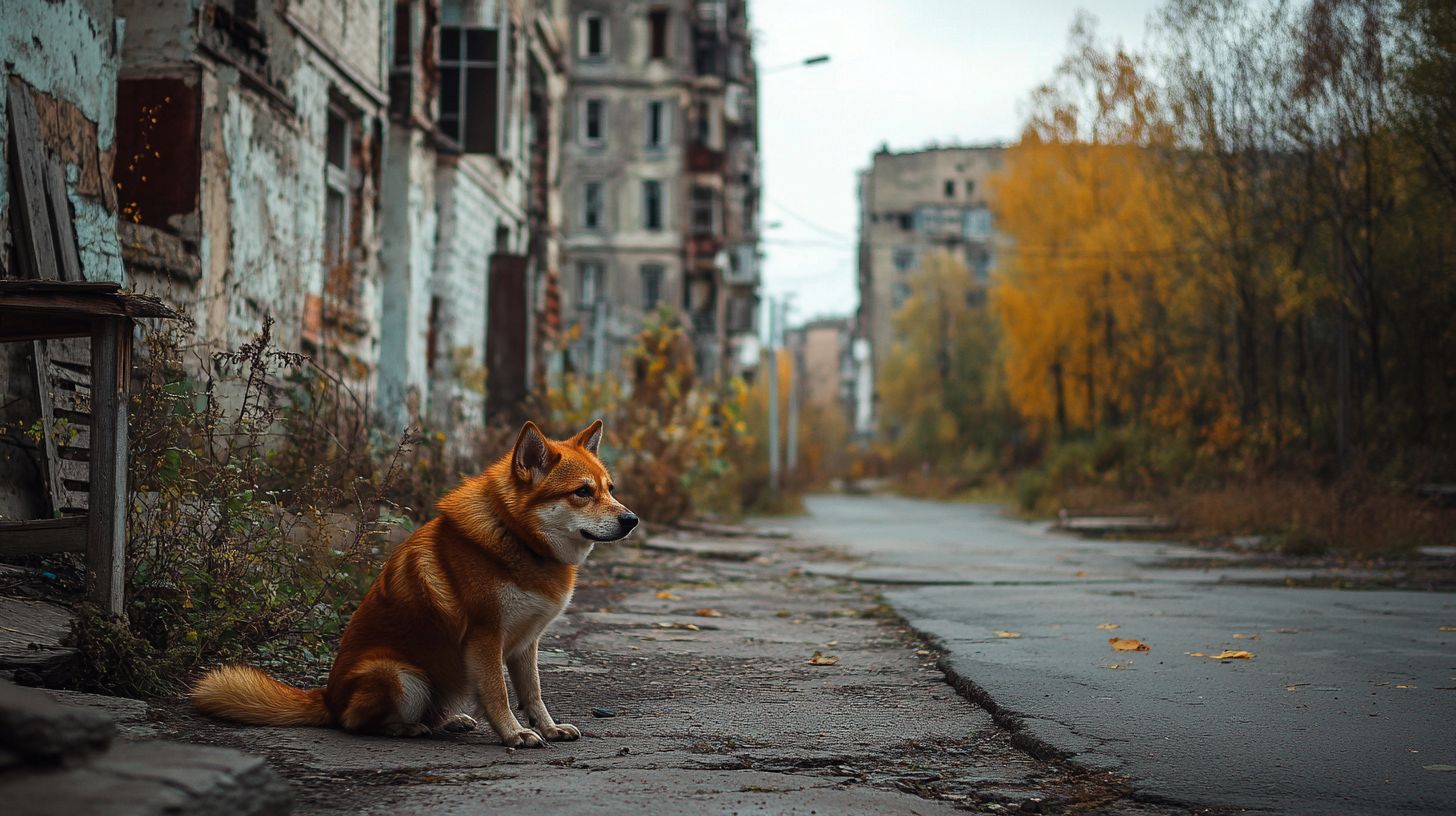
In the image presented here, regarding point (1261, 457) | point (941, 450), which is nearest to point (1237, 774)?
point (1261, 457)

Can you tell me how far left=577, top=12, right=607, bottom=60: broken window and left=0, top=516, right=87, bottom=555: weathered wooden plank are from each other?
3933 centimetres

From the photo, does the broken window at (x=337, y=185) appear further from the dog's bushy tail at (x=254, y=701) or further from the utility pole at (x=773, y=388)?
the utility pole at (x=773, y=388)

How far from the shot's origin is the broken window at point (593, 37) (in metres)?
42.1

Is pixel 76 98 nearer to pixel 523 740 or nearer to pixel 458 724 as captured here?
pixel 458 724

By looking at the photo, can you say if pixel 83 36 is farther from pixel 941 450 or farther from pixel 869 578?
pixel 941 450

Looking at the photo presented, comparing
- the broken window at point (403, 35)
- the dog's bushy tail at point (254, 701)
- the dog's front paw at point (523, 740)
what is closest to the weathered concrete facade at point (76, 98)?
the dog's bushy tail at point (254, 701)

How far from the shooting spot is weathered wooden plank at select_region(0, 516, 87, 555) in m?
4.67

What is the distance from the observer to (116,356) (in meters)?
4.61

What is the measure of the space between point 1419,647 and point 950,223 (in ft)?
215

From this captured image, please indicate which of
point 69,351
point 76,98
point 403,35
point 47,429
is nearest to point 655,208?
point 403,35

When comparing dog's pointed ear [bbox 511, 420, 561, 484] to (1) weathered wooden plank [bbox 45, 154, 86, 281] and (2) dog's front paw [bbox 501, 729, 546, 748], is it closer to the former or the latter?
(2) dog's front paw [bbox 501, 729, 546, 748]

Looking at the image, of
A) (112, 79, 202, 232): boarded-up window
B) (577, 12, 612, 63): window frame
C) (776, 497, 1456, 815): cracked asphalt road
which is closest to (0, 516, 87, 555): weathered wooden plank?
(776, 497, 1456, 815): cracked asphalt road

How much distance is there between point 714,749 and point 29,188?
441 centimetres

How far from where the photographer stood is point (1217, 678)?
561cm
